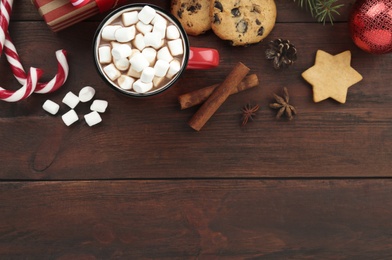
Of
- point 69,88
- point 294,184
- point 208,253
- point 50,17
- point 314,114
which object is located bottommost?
point 208,253

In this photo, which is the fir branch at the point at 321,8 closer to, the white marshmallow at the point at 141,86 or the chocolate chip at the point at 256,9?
the chocolate chip at the point at 256,9

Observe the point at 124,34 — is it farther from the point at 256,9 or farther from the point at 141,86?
the point at 256,9

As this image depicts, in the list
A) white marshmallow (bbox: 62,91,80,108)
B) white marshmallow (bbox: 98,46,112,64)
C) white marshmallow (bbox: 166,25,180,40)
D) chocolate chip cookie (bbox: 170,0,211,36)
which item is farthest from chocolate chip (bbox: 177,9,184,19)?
A: white marshmallow (bbox: 62,91,80,108)

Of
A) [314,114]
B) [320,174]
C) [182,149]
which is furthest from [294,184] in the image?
[182,149]

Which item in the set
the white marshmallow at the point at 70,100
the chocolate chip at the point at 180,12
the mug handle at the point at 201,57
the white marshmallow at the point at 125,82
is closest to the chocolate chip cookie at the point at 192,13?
the chocolate chip at the point at 180,12

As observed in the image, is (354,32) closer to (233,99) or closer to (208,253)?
(233,99)

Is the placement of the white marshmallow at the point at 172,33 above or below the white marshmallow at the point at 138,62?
above
